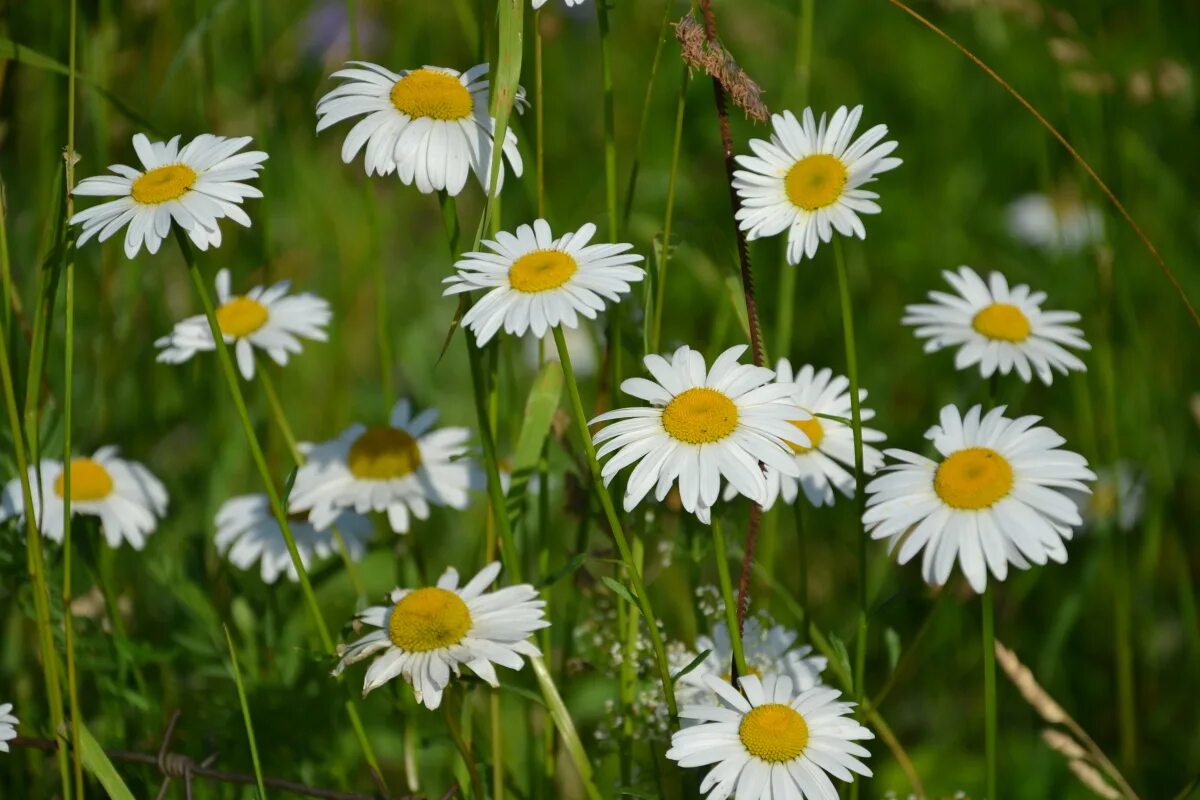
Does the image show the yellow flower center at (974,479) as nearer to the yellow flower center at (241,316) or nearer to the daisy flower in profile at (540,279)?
the daisy flower in profile at (540,279)

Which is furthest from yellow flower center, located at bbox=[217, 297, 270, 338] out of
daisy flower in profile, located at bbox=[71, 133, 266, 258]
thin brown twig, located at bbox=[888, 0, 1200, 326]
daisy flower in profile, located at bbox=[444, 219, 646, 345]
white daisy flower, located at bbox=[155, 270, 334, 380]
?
thin brown twig, located at bbox=[888, 0, 1200, 326]

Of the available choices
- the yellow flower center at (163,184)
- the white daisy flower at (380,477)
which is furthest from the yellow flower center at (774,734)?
the yellow flower center at (163,184)

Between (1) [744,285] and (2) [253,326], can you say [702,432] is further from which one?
(2) [253,326]

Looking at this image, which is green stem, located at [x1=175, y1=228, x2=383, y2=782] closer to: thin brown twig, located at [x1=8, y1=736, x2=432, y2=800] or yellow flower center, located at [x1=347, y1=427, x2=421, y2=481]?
thin brown twig, located at [x1=8, y1=736, x2=432, y2=800]

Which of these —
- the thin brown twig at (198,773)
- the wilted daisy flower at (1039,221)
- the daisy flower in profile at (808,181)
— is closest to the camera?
the daisy flower in profile at (808,181)

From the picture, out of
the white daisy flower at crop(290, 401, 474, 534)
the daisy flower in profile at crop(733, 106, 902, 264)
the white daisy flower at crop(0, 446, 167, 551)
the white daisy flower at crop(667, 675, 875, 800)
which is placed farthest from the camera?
the white daisy flower at crop(0, 446, 167, 551)

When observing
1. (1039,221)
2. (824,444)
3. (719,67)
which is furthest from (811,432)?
(1039,221)

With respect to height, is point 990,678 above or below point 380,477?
below
